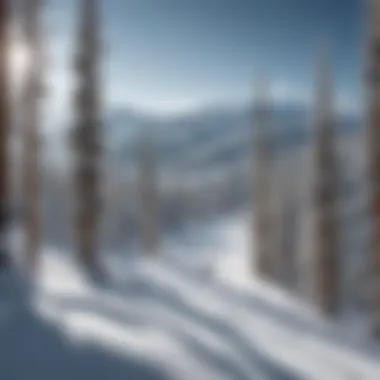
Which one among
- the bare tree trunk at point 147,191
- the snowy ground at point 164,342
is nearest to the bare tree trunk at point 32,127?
the snowy ground at point 164,342

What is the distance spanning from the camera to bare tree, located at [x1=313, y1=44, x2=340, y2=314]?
17.0m

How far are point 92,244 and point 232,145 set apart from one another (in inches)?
6340

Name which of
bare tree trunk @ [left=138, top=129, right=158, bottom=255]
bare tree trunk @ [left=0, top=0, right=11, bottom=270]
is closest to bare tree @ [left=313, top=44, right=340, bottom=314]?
bare tree trunk @ [left=0, top=0, right=11, bottom=270]

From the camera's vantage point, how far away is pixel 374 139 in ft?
35.7

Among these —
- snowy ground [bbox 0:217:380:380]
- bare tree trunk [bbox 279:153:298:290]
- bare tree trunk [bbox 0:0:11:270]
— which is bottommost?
bare tree trunk [bbox 279:153:298:290]

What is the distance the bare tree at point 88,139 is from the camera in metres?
15.5

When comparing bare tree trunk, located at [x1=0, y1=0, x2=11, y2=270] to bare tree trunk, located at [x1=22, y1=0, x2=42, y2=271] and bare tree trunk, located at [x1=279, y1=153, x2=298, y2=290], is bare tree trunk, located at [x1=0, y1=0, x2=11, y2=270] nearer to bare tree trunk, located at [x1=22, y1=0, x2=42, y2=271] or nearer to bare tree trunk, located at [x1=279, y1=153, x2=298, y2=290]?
bare tree trunk, located at [x1=22, y1=0, x2=42, y2=271]

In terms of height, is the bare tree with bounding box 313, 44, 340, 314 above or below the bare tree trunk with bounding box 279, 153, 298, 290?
above

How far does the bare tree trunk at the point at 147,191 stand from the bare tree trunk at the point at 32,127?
54.4 ft

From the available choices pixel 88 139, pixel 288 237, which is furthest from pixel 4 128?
pixel 288 237

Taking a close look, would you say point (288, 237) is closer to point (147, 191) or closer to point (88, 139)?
point (147, 191)

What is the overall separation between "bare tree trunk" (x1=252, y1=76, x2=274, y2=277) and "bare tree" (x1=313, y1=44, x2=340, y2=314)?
16.5ft

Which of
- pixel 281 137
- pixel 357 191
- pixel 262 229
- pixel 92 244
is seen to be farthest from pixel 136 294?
pixel 281 137

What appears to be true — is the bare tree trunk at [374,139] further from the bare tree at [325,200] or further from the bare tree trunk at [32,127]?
the bare tree trunk at [32,127]
